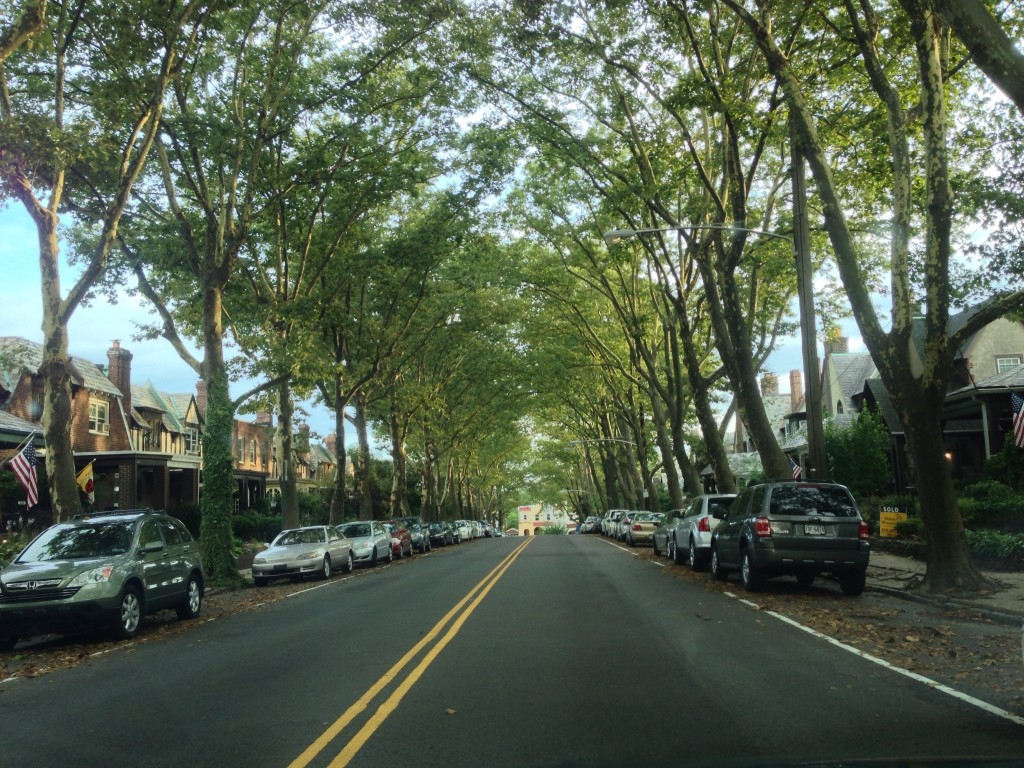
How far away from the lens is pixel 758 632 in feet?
35.6

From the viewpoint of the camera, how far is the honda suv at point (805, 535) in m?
14.5

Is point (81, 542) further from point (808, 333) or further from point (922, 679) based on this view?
point (808, 333)

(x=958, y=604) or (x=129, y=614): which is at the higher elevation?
(x=129, y=614)

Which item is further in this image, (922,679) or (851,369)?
(851,369)

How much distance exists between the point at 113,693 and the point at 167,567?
5577 millimetres

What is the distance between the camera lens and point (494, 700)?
A: 738 centimetres

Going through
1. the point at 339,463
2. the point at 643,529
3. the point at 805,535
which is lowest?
the point at 643,529

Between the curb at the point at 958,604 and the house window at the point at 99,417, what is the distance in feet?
108

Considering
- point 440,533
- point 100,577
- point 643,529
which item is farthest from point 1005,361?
point 100,577

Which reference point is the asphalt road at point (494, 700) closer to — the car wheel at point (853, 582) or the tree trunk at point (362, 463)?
the car wheel at point (853, 582)

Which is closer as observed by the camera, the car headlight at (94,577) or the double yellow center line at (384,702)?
the double yellow center line at (384,702)

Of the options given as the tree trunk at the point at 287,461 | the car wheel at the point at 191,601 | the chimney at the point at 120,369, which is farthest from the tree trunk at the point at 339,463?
the car wheel at the point at 191,601

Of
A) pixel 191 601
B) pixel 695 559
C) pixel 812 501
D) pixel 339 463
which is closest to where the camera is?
pixel 191 601

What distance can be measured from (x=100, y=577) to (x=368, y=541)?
16068 millimetres
